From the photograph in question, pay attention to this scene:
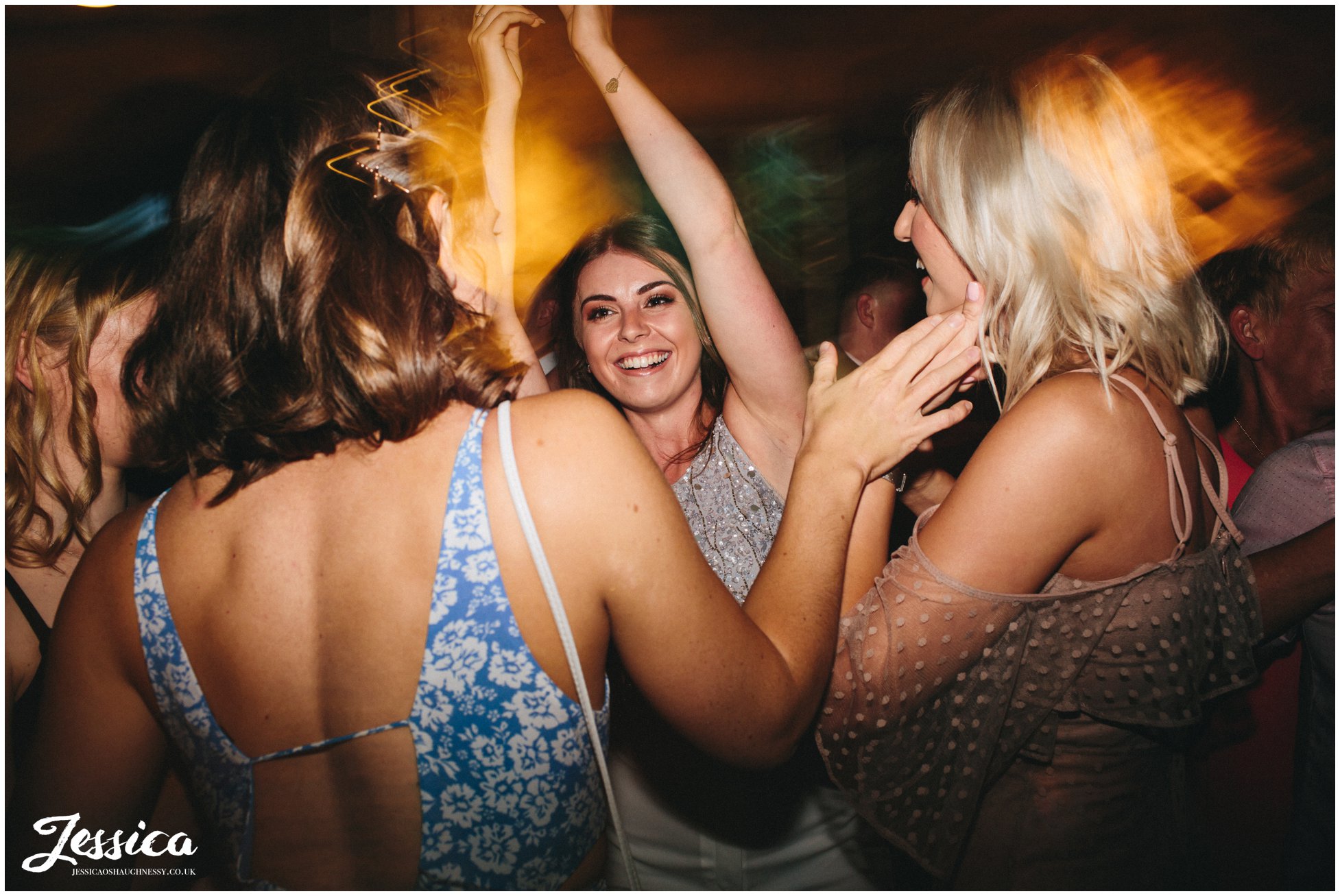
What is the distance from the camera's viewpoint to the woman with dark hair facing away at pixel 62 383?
147 cm

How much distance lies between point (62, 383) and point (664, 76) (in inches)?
90.5

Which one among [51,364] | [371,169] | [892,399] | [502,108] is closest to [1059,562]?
[892,399]

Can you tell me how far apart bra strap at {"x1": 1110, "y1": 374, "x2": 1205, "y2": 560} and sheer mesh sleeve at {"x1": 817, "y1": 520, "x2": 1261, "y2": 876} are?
0.07 m

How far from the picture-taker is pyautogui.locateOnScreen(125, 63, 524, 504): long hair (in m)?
0.80

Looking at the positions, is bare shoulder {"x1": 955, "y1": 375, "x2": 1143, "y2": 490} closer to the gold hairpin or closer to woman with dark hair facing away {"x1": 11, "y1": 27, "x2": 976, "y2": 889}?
woman with dark hair facing away {"x1": 11, "y1": 27, "x2": 976, "y2": 889}

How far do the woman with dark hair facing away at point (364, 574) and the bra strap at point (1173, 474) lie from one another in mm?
738

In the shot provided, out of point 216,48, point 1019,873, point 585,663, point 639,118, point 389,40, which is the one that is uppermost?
point 216,48

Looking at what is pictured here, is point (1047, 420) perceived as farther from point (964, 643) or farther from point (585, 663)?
point (585, 663)

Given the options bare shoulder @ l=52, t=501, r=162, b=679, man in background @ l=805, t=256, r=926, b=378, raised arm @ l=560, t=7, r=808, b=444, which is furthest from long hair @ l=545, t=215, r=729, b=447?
man in background @ l=805, t=256, r=926, b=378

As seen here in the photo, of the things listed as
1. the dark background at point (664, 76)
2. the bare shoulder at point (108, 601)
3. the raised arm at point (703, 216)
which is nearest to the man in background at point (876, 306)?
the dark background at point (664, 76)

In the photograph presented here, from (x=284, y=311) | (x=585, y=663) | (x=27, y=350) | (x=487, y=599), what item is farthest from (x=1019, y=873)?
(x=27, y=350)

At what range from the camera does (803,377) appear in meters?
1.51

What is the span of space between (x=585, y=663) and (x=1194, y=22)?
3002mm

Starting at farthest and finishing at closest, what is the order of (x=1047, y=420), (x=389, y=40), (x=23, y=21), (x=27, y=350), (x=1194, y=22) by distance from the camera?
(x=1194, y=22) → (x=23, y=21) → (x=389, y=40) → (x=27, y=350) → (x=1047, y=420)
